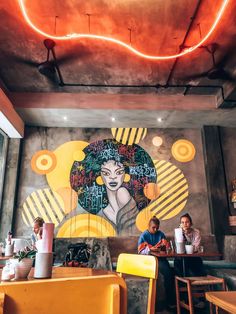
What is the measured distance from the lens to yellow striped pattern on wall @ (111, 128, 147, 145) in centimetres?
634

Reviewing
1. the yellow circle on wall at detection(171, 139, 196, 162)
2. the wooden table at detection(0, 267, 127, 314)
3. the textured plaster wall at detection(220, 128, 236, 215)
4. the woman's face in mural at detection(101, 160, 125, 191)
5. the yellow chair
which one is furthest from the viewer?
the yellow circle on wall at detection(171, 139, 196, 162)

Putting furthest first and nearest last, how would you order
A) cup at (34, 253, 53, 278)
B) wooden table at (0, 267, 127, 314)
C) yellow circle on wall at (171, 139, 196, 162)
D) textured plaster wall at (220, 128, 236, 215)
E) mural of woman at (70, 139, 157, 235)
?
yellow circle on wall at (171, 139, 196, 162), textured plaster wall at (220, 128, 236, 215), mural of woman at (70, 139, 157, 235), cup at (34, 253, 53, 278), wooden table at (0, 267, 127, 314)

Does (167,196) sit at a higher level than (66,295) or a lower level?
higher

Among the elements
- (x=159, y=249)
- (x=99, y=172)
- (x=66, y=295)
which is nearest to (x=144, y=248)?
(x=159, y=249)

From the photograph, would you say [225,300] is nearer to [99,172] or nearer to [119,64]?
[119,64]

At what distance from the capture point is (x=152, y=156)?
20.4 ft

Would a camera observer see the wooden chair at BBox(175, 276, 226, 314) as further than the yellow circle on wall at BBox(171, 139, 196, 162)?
No

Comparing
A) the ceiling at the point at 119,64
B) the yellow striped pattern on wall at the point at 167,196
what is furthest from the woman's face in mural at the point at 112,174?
the ceiling at the point at 119,64

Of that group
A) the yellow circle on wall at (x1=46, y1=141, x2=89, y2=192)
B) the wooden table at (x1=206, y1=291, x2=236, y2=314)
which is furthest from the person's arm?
the wooden table at (x1=206, y1=291, x2=236, y2=314)

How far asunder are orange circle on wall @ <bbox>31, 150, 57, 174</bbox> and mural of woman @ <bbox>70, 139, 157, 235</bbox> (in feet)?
1.69

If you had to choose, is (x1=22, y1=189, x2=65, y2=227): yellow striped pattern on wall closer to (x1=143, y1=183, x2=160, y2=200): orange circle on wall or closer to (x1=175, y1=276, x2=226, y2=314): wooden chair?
(x1=143, y1=183, x2=160, y2=200): orange circle on wall

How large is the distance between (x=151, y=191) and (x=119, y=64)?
2.87m

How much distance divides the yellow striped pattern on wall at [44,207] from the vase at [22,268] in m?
4.52

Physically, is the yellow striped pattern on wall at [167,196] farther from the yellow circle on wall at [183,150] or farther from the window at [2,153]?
the window at [2,153]
